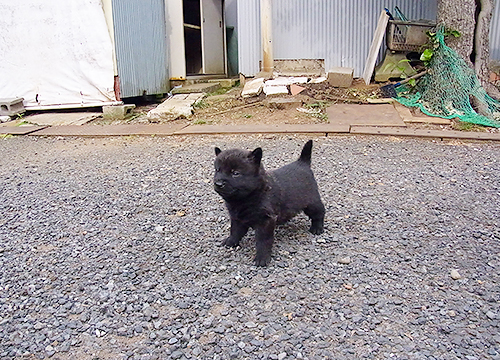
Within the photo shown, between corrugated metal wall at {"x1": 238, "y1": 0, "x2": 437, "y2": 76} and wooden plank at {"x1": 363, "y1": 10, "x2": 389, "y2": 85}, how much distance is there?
1.63 feet

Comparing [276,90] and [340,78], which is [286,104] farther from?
[340,78]

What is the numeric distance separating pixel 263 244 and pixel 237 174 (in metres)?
0.49

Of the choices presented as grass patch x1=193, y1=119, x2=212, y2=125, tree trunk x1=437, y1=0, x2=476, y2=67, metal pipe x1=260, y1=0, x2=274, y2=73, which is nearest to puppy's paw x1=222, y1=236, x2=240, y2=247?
grass patch x1=193, y1=119, x2=212, y2=125

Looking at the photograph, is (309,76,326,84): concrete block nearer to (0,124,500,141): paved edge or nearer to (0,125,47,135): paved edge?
(0,124,500,141): paved edge

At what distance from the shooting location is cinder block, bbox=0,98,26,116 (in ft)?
25.7

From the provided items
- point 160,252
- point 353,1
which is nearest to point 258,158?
point 160,252

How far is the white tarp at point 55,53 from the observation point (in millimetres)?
7680

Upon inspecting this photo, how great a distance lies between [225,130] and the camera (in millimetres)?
6176

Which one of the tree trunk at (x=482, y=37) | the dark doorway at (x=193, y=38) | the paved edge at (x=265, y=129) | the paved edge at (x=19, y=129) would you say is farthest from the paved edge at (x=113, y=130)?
the dark doorway at (x=193, y=38)

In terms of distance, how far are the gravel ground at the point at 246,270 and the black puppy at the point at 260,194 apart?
162mm

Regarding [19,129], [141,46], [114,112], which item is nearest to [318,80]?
[141,46]

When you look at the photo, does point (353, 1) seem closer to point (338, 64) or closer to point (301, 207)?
point (338, 64)

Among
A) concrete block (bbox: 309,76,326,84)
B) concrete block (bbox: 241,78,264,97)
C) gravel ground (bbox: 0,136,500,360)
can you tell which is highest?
concrete block (bbox: 309,76,326,84)

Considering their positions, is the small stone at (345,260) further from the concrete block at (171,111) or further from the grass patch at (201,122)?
the concrete block at (171,111)
